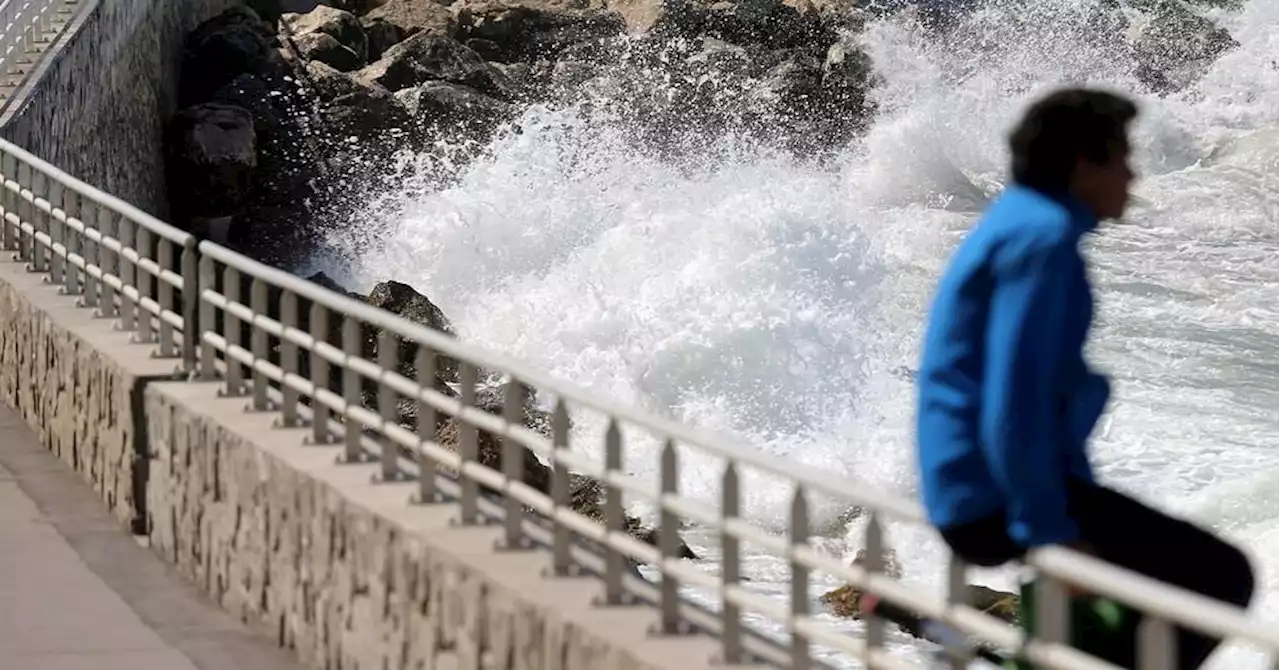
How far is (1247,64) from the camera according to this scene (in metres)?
41.8

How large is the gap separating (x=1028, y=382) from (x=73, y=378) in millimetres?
6315

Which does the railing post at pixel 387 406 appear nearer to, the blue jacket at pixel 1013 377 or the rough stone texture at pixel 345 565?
the rough stone texture at pixel 345 565

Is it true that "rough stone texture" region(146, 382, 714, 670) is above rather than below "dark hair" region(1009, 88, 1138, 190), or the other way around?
below

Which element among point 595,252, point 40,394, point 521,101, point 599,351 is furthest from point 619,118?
point 40,394

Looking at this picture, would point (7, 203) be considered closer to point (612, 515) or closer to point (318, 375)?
point (318, 375)

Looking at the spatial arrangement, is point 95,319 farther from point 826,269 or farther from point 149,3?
point 149,3

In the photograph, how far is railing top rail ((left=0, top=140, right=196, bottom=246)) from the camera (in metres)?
8.16

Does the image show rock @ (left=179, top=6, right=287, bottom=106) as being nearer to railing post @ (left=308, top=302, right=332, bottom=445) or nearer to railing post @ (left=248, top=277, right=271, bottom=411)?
railing post @ (left=248, top=277, right=271, bottom=411)

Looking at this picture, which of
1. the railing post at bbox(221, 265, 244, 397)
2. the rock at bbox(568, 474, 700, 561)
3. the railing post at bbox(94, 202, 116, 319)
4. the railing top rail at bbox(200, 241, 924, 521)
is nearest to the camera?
the railing top rail at bbox(200, 241, 924, 521)

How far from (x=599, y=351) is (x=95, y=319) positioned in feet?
40.4

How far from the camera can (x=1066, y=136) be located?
3949 mm

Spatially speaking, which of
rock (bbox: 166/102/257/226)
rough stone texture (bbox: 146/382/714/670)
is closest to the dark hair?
rough stone texture (bbox: 146/382/714/670)

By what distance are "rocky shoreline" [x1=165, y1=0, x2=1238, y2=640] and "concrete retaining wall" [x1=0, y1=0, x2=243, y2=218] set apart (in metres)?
0.48

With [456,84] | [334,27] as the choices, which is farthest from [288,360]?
[334,27]
